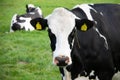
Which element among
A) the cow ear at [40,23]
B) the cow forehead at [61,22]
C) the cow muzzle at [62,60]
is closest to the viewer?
the cow muzzle at [62,60]

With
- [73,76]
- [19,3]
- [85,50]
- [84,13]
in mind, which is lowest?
[19,3]

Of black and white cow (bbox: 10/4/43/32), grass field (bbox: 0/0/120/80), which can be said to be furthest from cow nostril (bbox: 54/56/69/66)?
black and white cow (bbox: 10/4/43/32)

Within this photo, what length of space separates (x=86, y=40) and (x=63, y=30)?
59cm

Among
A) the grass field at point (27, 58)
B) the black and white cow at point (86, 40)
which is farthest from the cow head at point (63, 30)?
the grass field at point (27, 58)

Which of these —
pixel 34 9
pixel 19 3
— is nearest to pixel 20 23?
pixel 34 9

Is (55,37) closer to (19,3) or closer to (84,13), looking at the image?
(84,13)

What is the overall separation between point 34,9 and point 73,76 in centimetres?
1501

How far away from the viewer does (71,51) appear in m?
5.75

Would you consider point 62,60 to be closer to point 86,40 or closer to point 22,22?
point 86,40

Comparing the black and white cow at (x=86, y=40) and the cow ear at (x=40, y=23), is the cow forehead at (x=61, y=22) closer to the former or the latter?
the black and white cow at (x=86, y=40)

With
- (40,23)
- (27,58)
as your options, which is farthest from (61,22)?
(27,58)

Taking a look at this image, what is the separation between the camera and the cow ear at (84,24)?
5.78 metres

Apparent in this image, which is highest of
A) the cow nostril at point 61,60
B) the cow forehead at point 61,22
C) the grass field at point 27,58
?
the cow forehead at point 61,22

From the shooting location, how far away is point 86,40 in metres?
6.00
